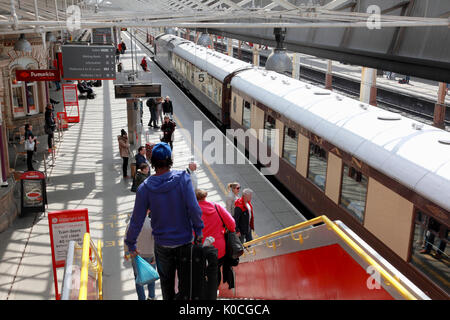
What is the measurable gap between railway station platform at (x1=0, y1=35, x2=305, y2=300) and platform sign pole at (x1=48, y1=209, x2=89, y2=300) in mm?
827

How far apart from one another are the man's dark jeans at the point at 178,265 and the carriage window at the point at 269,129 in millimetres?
9165

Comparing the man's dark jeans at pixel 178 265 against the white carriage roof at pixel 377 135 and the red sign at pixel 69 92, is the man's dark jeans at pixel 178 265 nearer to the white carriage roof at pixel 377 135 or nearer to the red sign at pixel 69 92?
the white carriage roof at pixel 377 135

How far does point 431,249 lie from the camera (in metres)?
6.32

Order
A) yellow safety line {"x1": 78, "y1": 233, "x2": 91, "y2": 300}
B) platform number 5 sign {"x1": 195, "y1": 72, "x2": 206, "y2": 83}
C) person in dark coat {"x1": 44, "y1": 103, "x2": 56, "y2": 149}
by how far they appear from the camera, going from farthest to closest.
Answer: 1. platform number 5 sign {"x1": 195, "y1": 72, "x2": 206, "y2": 83}
2. person in dark coat {"x1": 44, "y1": 103, "x2": 56, "y2": 149}
3. yellow safety line {"x1": 78, "y1": 233, "x2": 91, "y2": 300}

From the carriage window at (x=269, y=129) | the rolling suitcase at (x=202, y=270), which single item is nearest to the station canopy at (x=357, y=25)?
the carriage window at (x=269, y=129)

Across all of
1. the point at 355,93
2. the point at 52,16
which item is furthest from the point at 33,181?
the point at 355,93

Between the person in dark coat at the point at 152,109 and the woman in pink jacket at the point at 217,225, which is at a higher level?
the woman in pink jacket at the point at 217,225

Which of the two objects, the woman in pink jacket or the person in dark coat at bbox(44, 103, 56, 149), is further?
the person in dark coat at bbox(44, 103, 56, 149)

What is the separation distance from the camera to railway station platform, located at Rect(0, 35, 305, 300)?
331 inches

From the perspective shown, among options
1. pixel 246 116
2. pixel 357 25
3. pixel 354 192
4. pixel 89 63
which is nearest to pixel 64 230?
pixel 354 192

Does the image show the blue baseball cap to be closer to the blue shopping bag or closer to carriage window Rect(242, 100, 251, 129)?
the blue shopping bag

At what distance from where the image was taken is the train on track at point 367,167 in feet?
20.9

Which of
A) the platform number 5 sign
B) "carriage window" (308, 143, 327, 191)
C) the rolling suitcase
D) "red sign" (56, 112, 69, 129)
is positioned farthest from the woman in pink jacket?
the platform number 5 sign
